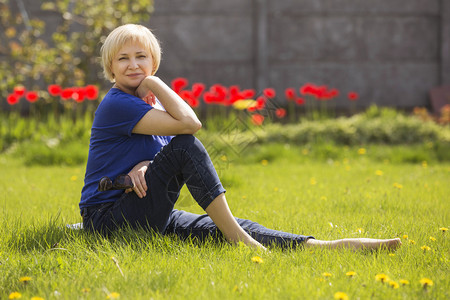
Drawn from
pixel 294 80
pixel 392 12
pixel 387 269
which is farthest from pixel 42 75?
pixel 387 269

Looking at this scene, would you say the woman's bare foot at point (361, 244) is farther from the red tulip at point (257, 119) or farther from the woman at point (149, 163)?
the red tulip at point (257, 119)

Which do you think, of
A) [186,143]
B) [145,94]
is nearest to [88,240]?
[186,143]

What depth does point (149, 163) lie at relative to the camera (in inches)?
96.7

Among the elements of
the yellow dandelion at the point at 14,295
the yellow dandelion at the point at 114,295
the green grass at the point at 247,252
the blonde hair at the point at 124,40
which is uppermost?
the blonde hair at the point at 124,40

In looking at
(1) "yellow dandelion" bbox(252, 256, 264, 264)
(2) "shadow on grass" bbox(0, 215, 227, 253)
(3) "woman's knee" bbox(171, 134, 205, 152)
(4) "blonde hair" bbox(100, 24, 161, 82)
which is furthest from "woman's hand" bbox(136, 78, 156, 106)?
(1) "yellow dandelion" bbox(252, 256, 264, 264)

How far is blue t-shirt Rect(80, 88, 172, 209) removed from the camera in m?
2.44

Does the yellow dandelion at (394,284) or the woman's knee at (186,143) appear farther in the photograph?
the woman's knee at (186,143)

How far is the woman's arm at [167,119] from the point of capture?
2.37 meters

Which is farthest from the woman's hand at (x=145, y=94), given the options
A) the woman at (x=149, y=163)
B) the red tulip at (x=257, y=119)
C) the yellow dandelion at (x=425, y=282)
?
the red tulip at (x=257, y=119)

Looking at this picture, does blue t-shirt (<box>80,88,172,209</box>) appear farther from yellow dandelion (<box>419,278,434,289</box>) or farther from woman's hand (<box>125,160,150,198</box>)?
yellow dandelion (<box>419,278,434,289</box>)

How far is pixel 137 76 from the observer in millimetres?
2578

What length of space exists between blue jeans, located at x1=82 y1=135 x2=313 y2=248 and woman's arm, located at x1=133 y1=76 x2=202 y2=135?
50 mm

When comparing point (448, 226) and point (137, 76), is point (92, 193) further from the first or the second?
point (448, 226)

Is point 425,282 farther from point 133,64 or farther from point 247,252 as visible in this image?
point 133,64
